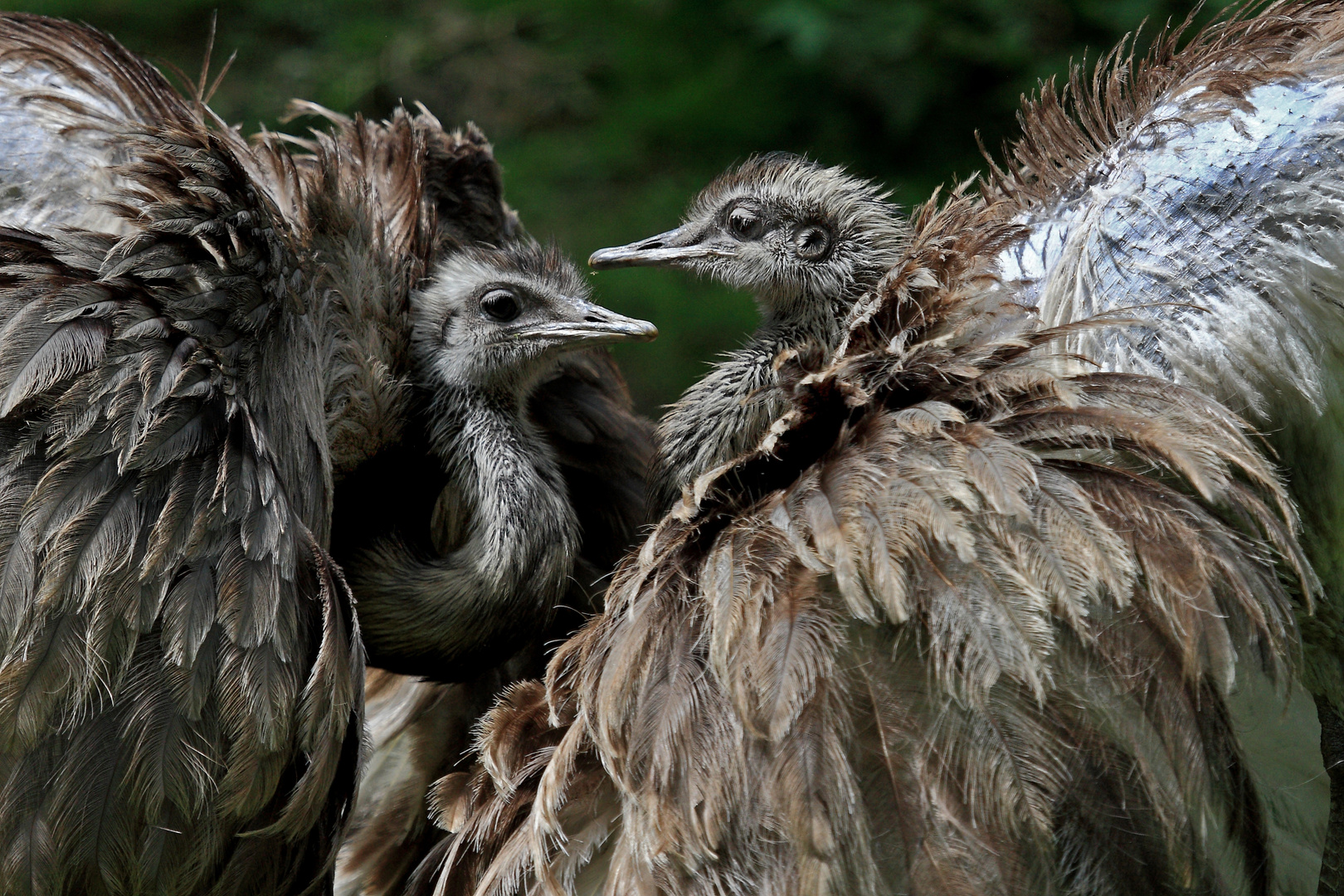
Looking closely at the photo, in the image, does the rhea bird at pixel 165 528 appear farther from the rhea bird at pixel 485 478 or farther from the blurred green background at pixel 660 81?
the blurred green background at pixel 660 81

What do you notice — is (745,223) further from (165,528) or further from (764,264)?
(165,528)

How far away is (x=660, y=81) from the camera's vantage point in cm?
493

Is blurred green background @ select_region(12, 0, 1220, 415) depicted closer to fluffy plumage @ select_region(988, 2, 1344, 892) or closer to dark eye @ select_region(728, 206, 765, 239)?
dark eye @ select_region(728, 206, 765, 239)

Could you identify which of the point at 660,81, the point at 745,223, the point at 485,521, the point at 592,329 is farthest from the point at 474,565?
the point at 660,81

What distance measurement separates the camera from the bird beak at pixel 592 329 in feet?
8.04

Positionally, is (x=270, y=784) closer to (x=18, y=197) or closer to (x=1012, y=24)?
(x=18, y=197)

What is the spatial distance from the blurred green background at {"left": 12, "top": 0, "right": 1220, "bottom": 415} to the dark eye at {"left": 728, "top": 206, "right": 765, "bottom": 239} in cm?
175

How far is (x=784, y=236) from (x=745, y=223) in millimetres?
138

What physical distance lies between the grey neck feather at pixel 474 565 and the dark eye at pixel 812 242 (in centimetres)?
56

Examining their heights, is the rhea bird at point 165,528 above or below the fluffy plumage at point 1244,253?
below

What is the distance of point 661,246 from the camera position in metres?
→ 2.65

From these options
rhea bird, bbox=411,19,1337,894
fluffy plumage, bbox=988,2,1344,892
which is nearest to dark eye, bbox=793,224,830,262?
fluffy plumage, bbox=988,2,1344,892

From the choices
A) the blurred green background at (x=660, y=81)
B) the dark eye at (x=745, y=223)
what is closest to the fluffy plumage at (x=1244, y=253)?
the dark eye at (x=745, y=223)

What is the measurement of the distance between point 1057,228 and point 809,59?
2.47 m
